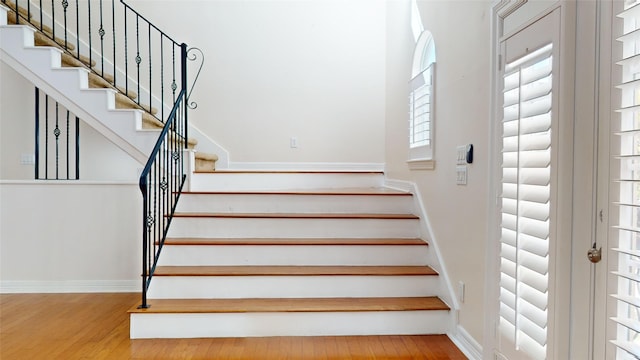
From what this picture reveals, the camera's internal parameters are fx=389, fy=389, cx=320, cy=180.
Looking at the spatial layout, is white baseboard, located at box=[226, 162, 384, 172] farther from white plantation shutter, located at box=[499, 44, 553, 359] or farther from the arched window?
white plantation shutter, located at box=[499, 44, 553, 359]

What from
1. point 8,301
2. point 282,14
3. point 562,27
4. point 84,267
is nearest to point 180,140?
point 84,267

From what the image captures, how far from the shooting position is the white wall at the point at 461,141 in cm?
209

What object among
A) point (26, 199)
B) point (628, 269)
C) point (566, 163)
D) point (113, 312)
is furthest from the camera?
point (26, 199)

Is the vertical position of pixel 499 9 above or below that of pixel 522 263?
above

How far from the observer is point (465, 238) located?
231cm

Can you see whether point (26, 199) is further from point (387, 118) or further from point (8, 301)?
point (387, 118)

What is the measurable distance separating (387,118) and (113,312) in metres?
3.30

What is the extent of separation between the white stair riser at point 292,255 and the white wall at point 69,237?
34.9 inches

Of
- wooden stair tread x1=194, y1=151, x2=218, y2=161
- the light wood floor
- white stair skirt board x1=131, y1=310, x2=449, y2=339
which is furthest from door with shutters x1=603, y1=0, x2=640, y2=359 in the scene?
wooden stair tread x1=194, y1=151, x2=218, y2=161

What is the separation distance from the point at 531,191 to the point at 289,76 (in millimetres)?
3750

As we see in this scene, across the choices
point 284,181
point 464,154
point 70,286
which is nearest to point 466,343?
point 464,154

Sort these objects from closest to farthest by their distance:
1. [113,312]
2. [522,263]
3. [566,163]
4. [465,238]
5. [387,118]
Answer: [566,163], [522,263], [465,238], [113,312], [387,118]

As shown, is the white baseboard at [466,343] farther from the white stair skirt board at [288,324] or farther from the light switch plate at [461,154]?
the light switch plate at [461,154]

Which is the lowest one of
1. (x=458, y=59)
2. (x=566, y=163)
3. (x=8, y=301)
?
(x=8, y=301)
